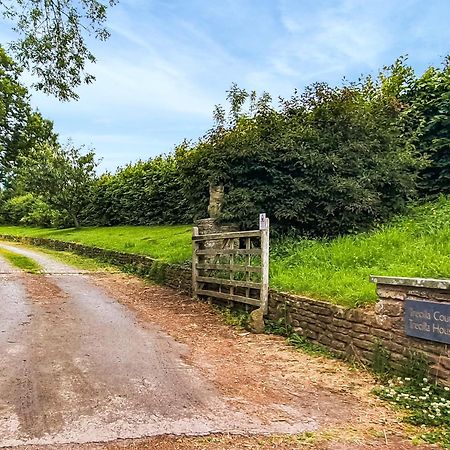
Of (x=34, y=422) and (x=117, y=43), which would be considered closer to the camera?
(x=34, y=422)

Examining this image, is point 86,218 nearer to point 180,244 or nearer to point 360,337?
point 180,244

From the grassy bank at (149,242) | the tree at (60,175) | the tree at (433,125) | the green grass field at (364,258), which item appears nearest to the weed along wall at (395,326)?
the green grass field at (364,258)

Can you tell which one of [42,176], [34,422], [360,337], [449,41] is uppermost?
[449,41]

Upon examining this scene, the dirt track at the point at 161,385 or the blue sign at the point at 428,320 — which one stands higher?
the blue sign at the point at 428,320

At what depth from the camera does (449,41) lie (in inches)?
453

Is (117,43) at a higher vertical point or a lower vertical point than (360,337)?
higher

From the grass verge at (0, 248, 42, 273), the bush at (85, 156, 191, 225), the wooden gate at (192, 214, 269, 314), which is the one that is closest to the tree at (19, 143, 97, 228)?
the bush at (85, 156, 191, 225)

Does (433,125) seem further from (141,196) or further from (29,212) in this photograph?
(29,212)

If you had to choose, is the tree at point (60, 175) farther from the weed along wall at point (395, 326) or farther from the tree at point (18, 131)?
the weed along wall at point (395, 326)

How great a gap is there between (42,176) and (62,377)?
831 inches

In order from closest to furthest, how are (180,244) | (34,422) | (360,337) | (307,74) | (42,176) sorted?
(34,422) < (360,337) < (307,74) < (180,244) < (42,176)

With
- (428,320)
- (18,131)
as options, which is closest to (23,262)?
(428,320)

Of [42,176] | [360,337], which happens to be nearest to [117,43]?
[360,337]

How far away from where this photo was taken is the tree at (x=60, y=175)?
24297 millimetres
